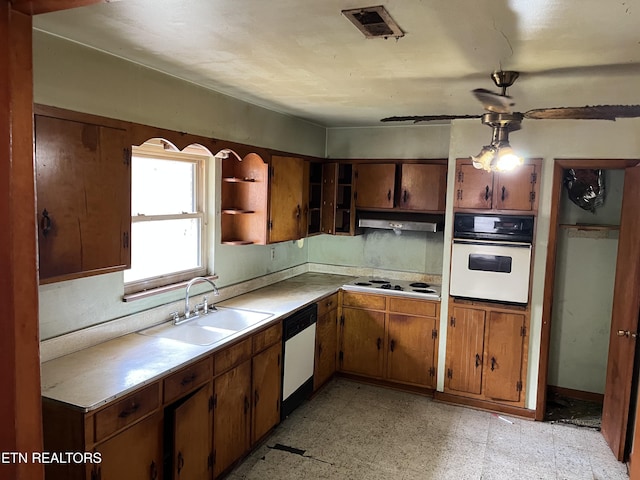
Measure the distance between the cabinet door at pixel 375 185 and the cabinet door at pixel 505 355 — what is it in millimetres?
1464

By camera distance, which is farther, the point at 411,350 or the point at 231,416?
the point at 411,350

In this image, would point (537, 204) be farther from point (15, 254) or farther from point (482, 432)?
point (15, 254)

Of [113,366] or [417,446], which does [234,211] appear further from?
[417,446]

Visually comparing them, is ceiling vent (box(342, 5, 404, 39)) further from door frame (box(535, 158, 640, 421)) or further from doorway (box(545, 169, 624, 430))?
doorway (box(545, 169, 624, 430))

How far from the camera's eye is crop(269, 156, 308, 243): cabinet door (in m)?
3.88

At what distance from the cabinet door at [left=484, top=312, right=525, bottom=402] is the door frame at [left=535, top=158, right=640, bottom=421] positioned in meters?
0.16

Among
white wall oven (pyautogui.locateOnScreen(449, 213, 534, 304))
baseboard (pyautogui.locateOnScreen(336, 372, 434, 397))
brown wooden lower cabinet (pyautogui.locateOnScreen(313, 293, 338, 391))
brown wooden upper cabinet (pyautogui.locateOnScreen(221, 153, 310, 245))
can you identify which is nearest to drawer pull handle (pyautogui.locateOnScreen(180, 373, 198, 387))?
brown wooden upper cabinet (pyautogui.locateOnScreen(221, 153, 310, 245))

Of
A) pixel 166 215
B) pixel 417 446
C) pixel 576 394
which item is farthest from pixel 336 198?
pixel 576 394

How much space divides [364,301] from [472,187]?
1416mm

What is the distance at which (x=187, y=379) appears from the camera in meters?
2.48

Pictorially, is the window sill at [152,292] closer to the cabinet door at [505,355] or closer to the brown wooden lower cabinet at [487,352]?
the brown wooden lower cabinet at [487,352]

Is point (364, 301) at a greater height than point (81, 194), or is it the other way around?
point (81, 194)

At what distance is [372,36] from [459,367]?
308 centimetres

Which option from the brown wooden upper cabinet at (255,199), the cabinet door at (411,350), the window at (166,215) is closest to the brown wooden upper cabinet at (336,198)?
the brown wooden upper cabinet at (255,199)
